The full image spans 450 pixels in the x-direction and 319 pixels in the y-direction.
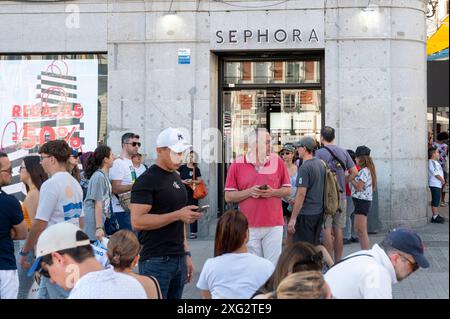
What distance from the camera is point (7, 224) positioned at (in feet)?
17.4

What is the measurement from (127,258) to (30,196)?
248 cm

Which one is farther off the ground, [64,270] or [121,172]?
[121,172]

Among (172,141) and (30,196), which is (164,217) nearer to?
(172,141)

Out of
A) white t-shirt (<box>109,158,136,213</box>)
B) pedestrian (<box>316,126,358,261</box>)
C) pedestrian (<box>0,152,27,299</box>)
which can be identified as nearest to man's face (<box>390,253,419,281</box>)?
pedestrian (<box>0,152,27,299</box>)

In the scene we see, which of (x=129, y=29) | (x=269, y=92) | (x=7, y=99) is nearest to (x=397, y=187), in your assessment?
(x=269, y=92)

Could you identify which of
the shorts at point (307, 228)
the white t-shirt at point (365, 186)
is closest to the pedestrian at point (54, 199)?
the shorts at point (307, 228)

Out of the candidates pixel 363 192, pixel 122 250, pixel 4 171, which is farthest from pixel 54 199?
pixel 363 192

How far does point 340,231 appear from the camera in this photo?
28.9 feet

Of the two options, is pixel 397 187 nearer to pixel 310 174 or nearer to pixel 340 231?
pixel 340 231

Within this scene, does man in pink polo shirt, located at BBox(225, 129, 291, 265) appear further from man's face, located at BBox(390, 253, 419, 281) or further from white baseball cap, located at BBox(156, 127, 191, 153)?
man's face, located at BBox(390, 253, 419, 281)

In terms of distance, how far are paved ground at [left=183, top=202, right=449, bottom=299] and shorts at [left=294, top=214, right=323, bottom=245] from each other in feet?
3.63

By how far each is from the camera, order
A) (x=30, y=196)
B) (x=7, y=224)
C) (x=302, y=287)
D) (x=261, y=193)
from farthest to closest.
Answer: (x=261, y=193) < (x=30, y=196) < (x=7, y=224) < (x=302, y=287)

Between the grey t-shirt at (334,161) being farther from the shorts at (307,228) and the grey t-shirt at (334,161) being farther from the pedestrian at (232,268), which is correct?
the pedestrian at (232,268)

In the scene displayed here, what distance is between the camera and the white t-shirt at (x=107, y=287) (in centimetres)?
380
